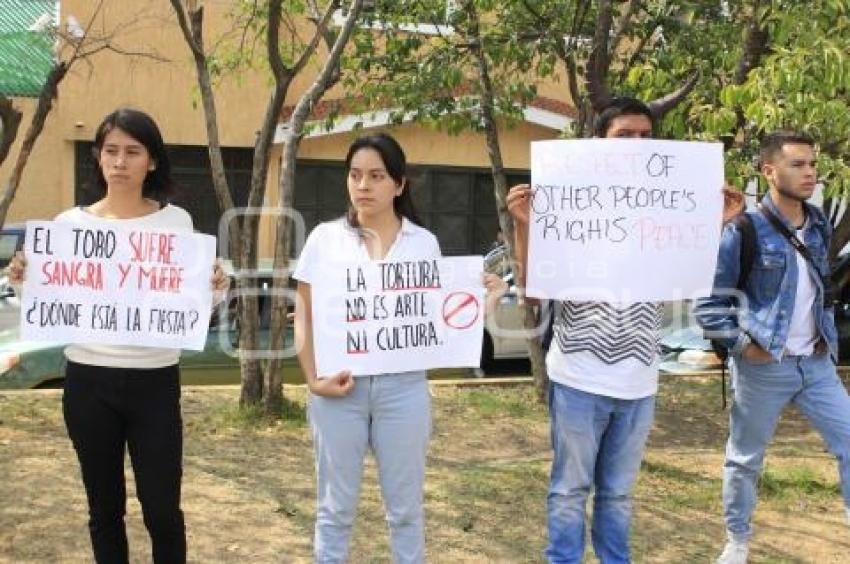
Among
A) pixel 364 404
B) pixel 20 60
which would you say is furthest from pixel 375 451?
pixel 20 60

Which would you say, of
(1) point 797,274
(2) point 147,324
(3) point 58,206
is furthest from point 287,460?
(3) point 58,206

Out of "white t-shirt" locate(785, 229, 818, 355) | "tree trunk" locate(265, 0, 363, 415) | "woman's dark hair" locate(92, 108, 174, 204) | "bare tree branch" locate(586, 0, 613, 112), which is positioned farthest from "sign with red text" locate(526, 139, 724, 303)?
"tree trunk" locate(265, 0, 363, 415)

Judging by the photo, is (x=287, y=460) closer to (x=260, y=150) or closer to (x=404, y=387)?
(x=260, y=150)

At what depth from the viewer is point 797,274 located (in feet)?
12.3

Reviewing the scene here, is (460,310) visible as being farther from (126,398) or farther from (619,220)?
(126,398)

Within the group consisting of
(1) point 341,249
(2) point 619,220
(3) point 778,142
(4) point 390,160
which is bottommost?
(1) point 341,249

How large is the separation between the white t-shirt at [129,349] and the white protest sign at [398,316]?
52cm

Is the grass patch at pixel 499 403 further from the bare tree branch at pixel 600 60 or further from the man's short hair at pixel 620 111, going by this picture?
the man's short hair at pixel 620 111

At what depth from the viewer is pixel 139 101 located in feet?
52.2

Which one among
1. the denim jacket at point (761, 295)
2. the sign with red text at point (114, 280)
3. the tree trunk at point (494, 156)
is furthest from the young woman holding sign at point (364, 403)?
the tree trunk at point (494, 156)

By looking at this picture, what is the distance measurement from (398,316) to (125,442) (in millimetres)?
1023

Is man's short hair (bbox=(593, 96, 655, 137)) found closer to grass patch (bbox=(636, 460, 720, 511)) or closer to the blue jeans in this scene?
the blue jeans

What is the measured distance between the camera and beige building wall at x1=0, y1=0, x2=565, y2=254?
609 inches

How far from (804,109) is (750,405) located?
152 cm
